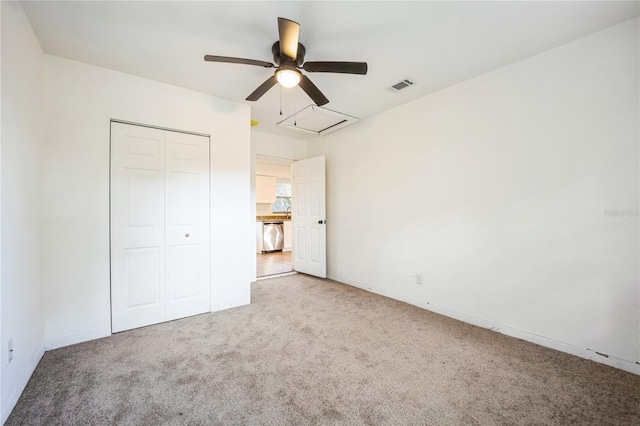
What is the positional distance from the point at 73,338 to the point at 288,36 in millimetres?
3071

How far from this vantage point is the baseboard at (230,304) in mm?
3109

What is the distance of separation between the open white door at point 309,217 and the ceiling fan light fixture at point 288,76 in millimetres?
2367

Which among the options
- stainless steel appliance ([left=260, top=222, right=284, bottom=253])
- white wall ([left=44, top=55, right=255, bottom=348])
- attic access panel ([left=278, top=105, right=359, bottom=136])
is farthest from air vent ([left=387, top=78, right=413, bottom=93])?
stainless steel appliance ([left=260, top=222, right=284, bottom=253])

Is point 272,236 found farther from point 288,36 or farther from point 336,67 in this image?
Result: point 288,36

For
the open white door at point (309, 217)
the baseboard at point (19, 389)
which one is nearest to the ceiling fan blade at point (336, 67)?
the open white door at point (309, 217)

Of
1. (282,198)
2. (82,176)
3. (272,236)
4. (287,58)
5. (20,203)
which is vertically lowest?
(272,236)

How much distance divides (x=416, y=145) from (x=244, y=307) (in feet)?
9.60

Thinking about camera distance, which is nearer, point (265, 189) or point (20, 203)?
point (20, 203)

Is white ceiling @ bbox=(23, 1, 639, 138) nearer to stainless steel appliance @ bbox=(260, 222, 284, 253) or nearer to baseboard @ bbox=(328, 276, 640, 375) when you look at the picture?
baseboard @ bbox=(328, 276, 640, 375)

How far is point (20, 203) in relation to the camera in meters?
1.75

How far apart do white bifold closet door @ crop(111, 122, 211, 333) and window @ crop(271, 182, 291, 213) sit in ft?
17.7

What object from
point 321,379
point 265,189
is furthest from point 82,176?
point 265,189

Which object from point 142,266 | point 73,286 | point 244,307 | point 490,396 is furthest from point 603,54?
point 73,286

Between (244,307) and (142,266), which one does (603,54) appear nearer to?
(244,307)
